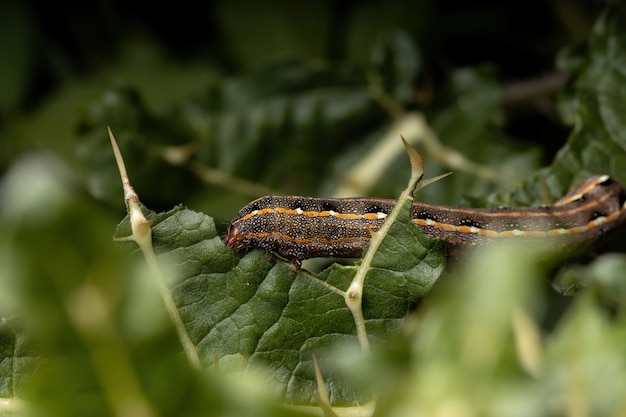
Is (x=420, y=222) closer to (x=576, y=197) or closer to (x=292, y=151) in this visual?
(x=576, y=197)

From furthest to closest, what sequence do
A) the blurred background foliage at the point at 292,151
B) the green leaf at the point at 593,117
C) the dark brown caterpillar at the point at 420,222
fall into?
the green leaf at the point at 593,117 → the dark brown caterpillar at the point at 420,222 → the blurred background foliage at the point at 292,151

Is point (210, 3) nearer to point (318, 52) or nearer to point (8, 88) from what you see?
point (318, 52)

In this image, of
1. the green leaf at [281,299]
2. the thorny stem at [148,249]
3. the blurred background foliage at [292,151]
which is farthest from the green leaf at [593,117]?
the thorny stem at [148,249]

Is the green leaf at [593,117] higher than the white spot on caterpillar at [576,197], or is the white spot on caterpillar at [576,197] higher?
the green leaf at [593,117]

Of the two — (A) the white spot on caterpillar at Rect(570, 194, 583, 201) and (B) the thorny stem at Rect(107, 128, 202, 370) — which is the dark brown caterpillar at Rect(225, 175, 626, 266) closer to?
(A) the white spot on caterpillar at Rect(570, 194, 583, 201)

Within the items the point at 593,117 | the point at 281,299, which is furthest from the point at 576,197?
the point at 281,299

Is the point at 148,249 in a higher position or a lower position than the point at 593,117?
higher

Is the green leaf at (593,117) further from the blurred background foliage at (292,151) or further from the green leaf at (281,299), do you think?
the green leaf at (281,299)

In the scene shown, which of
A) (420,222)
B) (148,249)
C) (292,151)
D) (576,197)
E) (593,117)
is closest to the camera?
(148,249)

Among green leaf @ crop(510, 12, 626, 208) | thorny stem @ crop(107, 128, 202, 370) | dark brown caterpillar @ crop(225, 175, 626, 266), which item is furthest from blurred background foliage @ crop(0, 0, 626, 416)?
thorny stem @ crop(107, 128, 202, 370)
